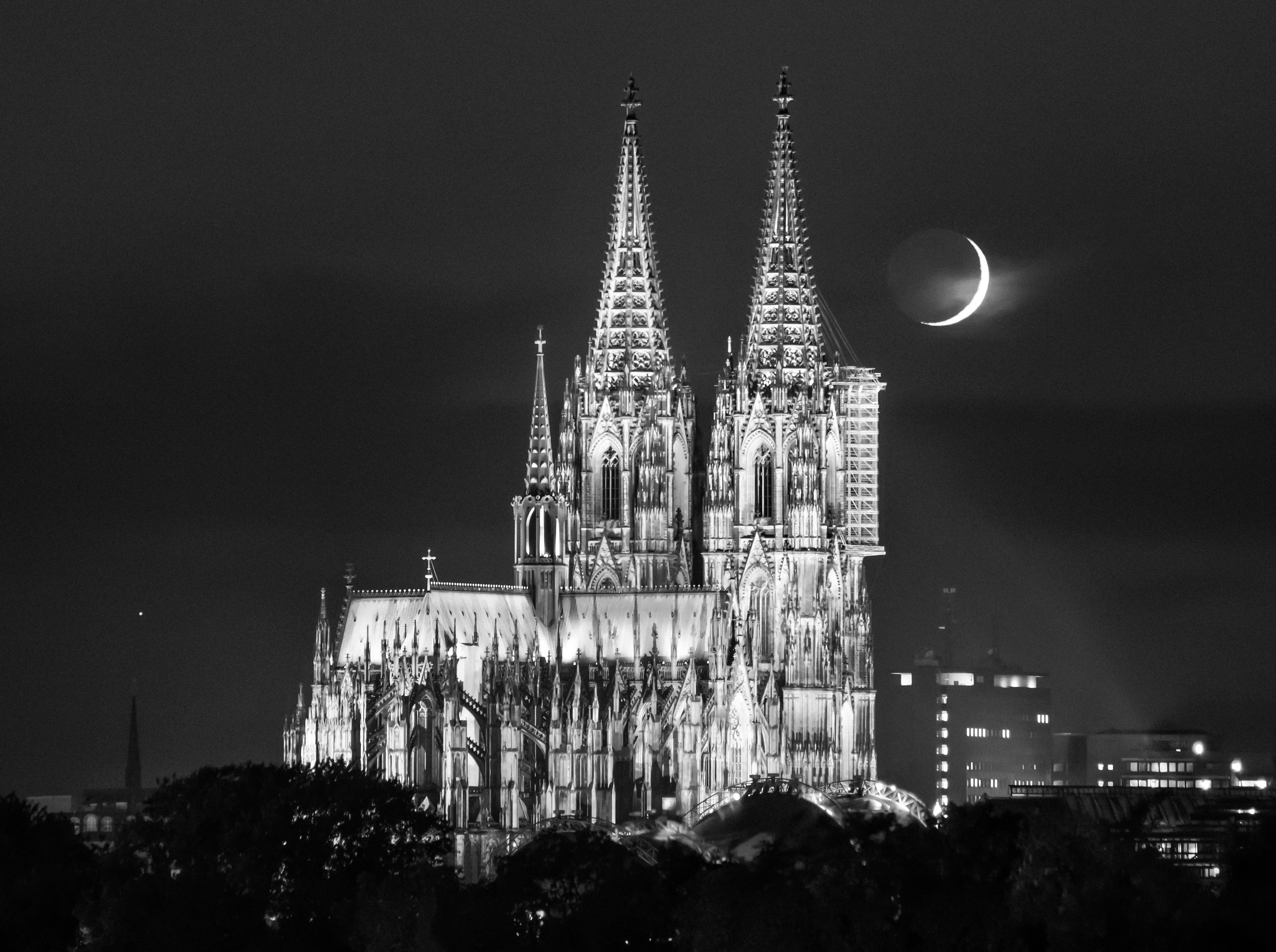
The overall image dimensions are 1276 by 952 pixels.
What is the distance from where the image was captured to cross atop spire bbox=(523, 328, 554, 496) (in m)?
154

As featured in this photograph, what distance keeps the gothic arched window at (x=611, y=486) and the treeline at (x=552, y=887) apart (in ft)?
112

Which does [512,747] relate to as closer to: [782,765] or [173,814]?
[782,765]

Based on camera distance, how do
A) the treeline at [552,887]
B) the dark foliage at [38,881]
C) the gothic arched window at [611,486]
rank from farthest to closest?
the gothic arched window at [611,486] < the dark foliage at [38,881] < the treeline at [552,887]

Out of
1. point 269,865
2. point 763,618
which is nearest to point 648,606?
point 763,618

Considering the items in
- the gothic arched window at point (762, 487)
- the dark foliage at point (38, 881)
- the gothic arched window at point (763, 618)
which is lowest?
the dark foliage at point (38, 881)

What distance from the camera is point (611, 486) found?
156m

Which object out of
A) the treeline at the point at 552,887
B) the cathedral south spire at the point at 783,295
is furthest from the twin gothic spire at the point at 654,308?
the treeline at the point at 552,887

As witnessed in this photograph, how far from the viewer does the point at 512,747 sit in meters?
145

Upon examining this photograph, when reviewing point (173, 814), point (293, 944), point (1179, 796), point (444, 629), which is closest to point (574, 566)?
point (444, 629)

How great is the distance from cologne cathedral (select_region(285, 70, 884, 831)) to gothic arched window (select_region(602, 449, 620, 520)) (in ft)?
0.43

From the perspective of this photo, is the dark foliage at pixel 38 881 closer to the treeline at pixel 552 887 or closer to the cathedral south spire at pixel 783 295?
the treeline at pixel 552 887

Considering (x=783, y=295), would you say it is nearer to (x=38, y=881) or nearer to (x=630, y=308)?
(x=630, y=308)

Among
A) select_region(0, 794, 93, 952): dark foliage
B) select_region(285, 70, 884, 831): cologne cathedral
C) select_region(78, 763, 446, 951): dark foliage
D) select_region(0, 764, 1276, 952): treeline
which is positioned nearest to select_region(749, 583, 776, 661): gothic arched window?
select_region(285, 70, 884, 831): cologne cathedral

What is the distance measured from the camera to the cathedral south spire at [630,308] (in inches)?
6147
